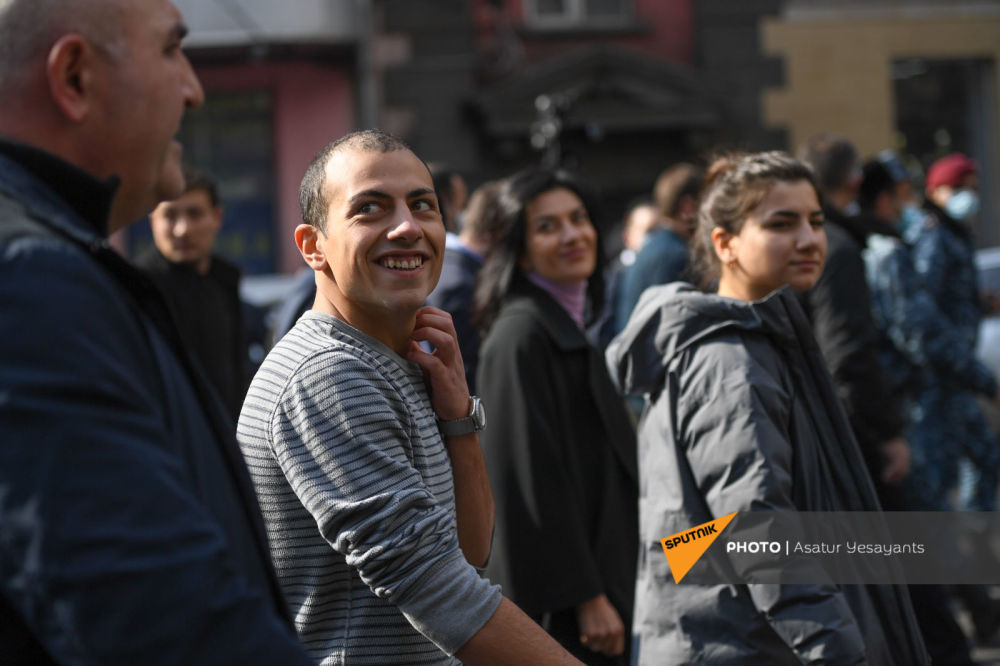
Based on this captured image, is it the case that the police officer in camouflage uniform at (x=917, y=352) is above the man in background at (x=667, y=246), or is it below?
below

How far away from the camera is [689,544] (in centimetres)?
264

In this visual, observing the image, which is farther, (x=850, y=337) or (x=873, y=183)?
(x=873, y=183)

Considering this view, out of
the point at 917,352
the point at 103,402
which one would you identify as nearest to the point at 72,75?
the point at 103,402

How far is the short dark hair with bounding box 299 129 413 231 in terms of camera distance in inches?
80.7

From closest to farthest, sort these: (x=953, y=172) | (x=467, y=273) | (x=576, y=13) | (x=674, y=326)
→ (x=674, y=326)
(x=467, y=273)
(x=953, y=172)
(x=576, y=13)

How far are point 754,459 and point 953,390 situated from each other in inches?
143

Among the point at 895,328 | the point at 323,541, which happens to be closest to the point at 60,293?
the point at 323,541

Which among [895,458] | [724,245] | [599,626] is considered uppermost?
[724,245]

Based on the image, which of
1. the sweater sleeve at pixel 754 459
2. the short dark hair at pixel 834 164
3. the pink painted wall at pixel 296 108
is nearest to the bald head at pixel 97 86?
the sweater sleeve at pixel 754 459

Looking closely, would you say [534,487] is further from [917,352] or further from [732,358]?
[917,352]

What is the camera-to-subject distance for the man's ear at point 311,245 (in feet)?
6.84

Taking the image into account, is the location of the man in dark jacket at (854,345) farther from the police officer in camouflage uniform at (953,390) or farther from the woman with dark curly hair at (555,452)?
the police officer in camouflage uniform at (953,390)

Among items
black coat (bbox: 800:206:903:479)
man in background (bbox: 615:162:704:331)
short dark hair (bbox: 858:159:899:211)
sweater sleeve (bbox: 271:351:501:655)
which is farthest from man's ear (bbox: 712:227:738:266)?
short dark hair (bbox: 858:159:899:211)

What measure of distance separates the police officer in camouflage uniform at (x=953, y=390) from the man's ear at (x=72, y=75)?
4963 millimetres
